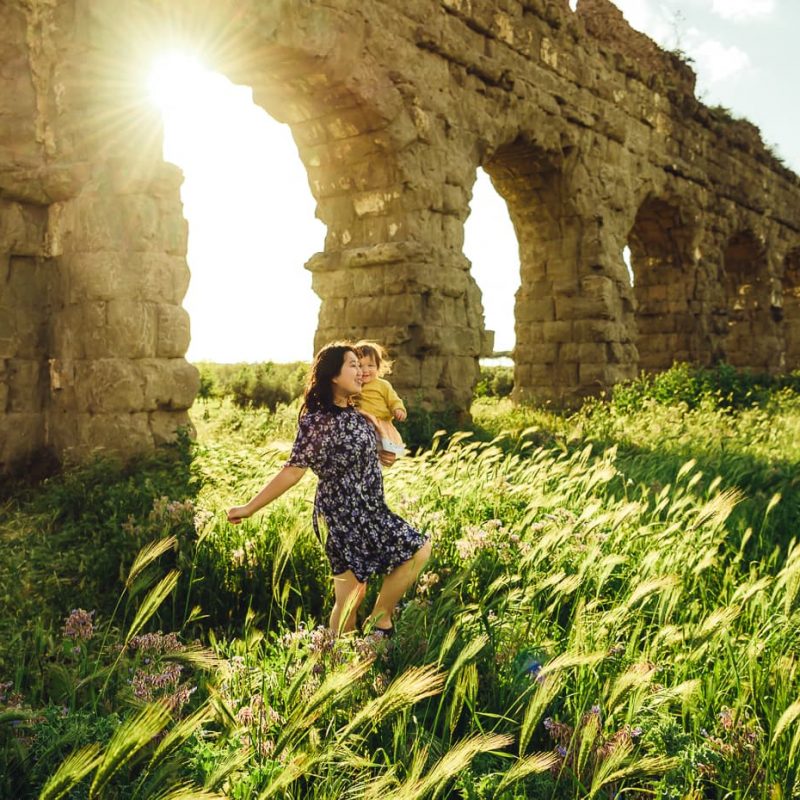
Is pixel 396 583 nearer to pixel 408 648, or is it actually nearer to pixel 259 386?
pixel 408 648

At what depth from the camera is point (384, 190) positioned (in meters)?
9.17

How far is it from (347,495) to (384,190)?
252 inches

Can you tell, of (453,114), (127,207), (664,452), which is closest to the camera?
(127,207)

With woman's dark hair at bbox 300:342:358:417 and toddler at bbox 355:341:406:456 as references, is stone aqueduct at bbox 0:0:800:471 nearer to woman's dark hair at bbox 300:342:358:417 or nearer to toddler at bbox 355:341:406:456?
toddler at bbox 355:341:406:456

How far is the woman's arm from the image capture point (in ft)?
10.9

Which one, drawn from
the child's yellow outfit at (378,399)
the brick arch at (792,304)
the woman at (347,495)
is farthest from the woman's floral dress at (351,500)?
the brick arch at (792,304)

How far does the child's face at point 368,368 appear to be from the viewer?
4.43 meters

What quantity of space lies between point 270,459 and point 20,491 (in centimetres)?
189

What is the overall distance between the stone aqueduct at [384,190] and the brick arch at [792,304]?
7.89m

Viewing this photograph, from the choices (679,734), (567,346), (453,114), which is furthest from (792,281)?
(679,734)

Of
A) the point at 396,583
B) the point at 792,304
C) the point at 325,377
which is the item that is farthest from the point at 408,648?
the point at 792,304

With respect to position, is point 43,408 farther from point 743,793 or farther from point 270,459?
point 743,793

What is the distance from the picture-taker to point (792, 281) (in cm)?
2477

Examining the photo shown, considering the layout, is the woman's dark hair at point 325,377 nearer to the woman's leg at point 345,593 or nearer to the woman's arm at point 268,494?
the woman's arm at point 268,494
